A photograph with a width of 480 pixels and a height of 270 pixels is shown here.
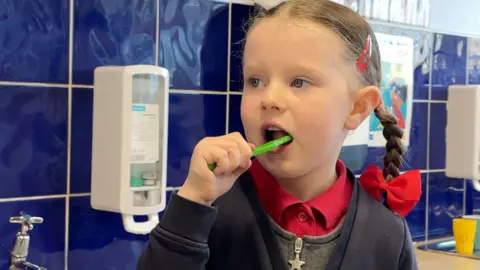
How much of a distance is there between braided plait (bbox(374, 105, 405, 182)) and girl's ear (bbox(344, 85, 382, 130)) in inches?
3.7

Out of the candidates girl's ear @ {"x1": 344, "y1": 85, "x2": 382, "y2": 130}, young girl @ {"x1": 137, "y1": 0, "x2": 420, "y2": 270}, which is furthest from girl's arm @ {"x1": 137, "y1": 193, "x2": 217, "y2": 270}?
girl's ear @ {"x1": 344, "y1": 85, "x2": 382, "y2": 130}

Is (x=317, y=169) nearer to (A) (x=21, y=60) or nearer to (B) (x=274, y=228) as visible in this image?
(B) (x=274, y=228)

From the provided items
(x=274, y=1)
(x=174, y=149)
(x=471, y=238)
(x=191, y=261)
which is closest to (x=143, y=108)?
(x=174, y=149)

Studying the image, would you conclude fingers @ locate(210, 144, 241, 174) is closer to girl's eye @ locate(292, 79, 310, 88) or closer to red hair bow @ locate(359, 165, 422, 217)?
girl's eye @ locate(292, 79, 310, 88)

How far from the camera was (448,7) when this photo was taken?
2242 mm

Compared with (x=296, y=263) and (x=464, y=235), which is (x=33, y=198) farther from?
(x=464, y=235)

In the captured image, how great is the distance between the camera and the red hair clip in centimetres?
105

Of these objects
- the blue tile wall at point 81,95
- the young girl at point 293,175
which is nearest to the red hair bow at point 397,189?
the young girl at point 293,175

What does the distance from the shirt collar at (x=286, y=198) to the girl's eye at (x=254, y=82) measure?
0.44 feet

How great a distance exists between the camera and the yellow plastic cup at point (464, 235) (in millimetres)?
2043

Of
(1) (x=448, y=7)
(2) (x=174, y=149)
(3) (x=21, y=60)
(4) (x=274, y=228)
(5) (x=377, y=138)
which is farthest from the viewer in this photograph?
(1) (x=448, y=7)

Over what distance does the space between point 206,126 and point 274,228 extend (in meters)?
0.64

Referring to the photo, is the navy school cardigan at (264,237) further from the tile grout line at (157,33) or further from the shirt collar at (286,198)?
the tile grout line at (157,33)

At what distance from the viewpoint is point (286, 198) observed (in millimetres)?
1030
